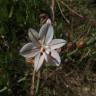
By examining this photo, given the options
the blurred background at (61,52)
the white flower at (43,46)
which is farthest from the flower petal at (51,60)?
the blurred background at (61,52)

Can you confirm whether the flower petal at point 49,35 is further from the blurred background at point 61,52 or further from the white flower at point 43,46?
the blurred background at point 61,52

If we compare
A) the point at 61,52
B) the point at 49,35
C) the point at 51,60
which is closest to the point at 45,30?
the point at 49,35

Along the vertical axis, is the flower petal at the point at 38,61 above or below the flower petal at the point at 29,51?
below

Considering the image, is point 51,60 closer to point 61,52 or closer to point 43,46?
point 43,46

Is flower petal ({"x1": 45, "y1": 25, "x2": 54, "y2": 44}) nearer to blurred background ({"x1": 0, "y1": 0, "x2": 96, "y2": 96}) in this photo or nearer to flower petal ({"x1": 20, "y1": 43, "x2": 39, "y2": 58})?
flower petal ({"x1": 20, "y1": 43, "x2": 39, "y2": 58})

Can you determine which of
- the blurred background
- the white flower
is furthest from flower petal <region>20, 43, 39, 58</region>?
the blurred background

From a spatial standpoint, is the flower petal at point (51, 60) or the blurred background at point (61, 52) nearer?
the flower petal at point (51, 60)

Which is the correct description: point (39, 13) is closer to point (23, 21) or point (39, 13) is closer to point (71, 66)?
point (23, 21)

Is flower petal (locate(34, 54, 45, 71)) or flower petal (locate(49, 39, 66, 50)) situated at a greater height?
flower petal (locate(49, 39, 66, 50))
